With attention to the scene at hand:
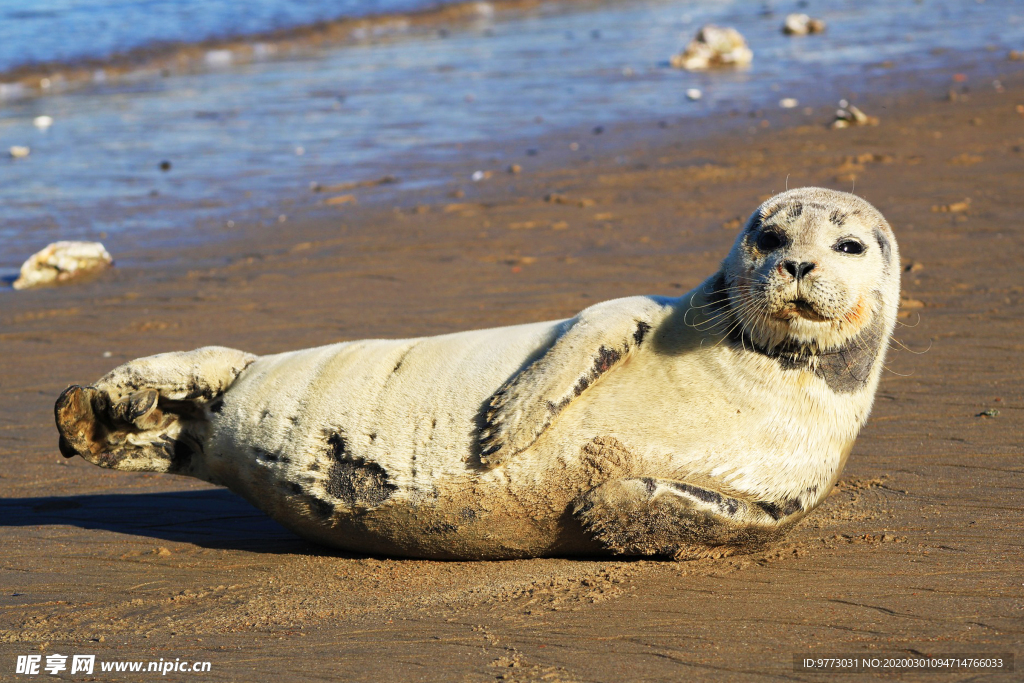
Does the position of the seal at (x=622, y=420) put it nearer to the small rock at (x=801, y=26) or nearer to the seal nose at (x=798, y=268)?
the seal nose at (x=798, y=268)

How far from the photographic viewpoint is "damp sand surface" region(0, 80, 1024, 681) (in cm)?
384

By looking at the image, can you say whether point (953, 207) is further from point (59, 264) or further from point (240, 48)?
point (240, 48)

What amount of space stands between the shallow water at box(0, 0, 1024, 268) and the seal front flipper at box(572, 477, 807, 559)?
6830 millimetres

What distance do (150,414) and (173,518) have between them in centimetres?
62

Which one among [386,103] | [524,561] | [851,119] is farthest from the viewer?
[386,103]

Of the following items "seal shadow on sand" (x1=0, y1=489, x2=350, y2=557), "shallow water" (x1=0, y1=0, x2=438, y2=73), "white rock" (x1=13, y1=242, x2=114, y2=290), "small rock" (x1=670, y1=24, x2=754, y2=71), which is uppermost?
"shallow water" (x1=0, y1=0, x2=438, y2=73)

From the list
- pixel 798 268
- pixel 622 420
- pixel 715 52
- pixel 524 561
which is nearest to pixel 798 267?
pixel 798 268

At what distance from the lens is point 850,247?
13.8 feet

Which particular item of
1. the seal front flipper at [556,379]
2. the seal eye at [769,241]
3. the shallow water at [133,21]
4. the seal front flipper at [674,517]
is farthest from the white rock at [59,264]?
the shallow water at [133,21]

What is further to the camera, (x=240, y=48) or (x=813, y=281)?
(x=240, y=48)

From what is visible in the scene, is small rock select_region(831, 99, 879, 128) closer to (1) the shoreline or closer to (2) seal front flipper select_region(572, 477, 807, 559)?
(2) seal front flipper select_region(572, 477, 807, 559)

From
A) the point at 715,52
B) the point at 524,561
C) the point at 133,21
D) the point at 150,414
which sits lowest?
the point at 524,561

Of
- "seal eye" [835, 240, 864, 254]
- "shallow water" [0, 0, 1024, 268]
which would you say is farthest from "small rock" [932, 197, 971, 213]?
"seal eye" [835, 240, 864, 254]

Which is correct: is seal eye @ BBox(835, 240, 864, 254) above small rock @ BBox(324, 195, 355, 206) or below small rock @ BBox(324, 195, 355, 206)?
above
